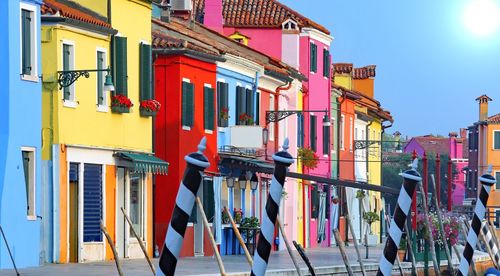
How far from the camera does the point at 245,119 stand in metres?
47.8

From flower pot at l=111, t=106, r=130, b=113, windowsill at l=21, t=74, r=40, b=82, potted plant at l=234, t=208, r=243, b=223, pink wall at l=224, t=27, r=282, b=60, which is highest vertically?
pink wall at l=224, t=27, r=282, b=60

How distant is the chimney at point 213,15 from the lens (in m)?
57.1

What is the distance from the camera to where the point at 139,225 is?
39219mm

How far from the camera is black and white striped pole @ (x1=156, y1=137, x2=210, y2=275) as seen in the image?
11906mm

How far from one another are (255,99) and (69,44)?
15841 mm

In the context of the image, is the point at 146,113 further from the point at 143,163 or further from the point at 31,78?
the point at 31,78

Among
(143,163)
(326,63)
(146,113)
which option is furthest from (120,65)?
(326,63)

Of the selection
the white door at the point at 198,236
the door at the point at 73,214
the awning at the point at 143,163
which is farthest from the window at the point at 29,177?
the white door at the point at 198,236

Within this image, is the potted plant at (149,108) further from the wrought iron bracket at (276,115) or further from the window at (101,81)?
the wrought iron bracket at (276,115)

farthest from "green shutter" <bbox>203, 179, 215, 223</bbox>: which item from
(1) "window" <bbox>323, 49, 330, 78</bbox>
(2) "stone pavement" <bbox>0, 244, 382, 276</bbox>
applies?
(1) "window" <bbox>323, 49, 330, 78</bbox>

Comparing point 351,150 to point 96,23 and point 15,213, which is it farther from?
point 15,213

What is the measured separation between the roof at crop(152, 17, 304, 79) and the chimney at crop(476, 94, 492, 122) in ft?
176

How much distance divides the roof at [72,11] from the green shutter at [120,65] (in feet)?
2.15

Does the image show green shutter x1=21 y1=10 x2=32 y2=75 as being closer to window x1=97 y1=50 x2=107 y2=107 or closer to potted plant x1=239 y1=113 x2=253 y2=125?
window x1=97 y1=50 x2=107 y2=107
